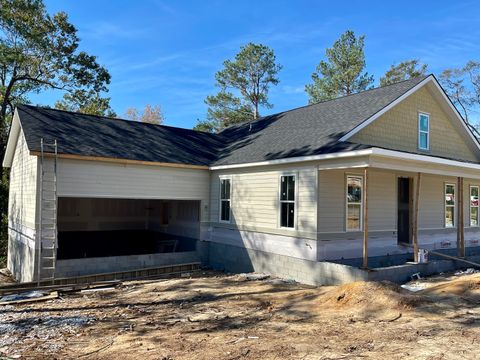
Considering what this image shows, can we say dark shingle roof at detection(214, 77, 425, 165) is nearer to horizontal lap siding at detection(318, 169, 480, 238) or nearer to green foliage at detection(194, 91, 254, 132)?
horizontal lap siding at detection(318, 169, 480, 238)

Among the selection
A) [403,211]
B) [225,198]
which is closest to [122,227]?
[225,198]

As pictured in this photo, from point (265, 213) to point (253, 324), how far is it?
21.3 ft

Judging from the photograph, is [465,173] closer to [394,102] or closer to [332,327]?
[394,102]

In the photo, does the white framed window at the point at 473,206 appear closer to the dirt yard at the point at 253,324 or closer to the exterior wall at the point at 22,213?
the dirt yard at the point at 253,324

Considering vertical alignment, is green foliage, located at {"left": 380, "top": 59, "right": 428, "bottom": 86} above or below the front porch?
above

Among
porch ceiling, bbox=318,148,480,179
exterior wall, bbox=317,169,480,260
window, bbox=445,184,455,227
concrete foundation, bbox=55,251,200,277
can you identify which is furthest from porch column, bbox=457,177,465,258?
concrete foundation, bbox=55,251,200,277

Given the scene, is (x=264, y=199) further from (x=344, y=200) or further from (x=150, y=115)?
(x=150, y=115)

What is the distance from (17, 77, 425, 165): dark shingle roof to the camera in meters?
13.5

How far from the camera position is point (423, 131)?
16.0m

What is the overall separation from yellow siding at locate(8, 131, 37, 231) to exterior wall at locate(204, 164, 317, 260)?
6303 millimetres

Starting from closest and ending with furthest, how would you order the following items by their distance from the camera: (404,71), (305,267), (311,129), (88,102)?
(305,267), (311,129), (88,102), (404,71)

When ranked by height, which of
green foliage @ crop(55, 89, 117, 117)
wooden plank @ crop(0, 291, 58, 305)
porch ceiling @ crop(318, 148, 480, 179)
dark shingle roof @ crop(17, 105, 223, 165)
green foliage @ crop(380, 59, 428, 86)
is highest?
green foliage @ crop(380, 59, 428, 86)

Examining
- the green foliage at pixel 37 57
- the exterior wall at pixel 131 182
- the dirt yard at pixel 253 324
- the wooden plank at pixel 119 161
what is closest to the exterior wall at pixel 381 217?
the dirt yard at pixel 253 324

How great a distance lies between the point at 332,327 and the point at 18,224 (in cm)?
1324
